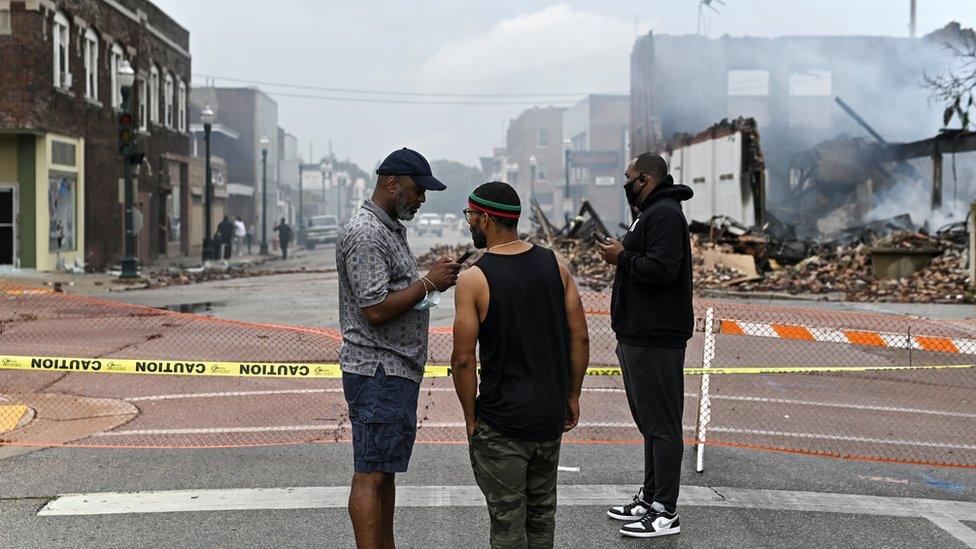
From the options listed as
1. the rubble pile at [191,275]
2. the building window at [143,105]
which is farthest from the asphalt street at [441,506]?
the building window at [143,105]

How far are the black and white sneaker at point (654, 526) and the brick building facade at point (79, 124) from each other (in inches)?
959

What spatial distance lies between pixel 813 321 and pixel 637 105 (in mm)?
40936

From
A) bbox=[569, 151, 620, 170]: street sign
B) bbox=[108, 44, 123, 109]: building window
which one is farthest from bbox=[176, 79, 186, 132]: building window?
bbox=[569, 151, 620, 170]: street sign

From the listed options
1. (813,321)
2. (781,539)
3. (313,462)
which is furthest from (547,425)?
(813,321)

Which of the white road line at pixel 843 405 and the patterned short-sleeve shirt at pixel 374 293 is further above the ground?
the patterned short-sleeve shirt at pixel 374 293

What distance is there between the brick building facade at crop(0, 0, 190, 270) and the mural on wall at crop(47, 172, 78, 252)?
0.03m

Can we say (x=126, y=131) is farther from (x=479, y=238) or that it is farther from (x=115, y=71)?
(x=479, y=238)

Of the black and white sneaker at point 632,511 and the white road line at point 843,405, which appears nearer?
the black and white sneaker at point 632,511

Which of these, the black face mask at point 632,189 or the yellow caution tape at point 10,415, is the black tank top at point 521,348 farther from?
the yellow caution tape at point 10,415

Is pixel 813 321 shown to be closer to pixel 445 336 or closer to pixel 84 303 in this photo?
pixel 445 336

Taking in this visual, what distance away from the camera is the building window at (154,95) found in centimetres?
3866

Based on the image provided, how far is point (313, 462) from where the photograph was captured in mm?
7219

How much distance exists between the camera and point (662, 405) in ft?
18.8

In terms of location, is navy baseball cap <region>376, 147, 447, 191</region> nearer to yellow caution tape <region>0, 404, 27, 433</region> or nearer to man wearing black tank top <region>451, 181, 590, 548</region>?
man wearing black tank top <region>451, 181, 590, 548</region>
